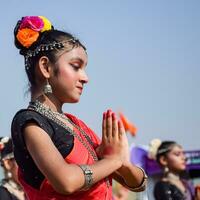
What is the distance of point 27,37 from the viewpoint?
2.50 m

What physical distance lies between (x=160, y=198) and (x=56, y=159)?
4008 mm

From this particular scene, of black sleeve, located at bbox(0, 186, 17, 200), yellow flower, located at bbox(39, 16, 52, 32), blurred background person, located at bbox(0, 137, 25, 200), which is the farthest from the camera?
blurred background person, located at bbox(0, 137, 25, 200)

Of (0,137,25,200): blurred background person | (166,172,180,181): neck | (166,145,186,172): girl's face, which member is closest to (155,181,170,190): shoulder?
(166,172,180,181): neck

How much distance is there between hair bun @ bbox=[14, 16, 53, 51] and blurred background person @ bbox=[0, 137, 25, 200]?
103 inches

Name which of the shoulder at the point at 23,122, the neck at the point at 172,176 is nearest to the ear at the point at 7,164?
the neck at the point at 172,176

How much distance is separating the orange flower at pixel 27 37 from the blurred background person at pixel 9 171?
2.64 metres

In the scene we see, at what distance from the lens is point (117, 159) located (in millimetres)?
2225

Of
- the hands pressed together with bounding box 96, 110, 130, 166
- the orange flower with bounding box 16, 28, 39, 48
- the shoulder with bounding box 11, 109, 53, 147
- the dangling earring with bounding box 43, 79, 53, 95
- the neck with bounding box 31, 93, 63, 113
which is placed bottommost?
the hands pressed together with bounding box 96, 110, 130, 166

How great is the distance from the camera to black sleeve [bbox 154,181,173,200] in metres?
5.86

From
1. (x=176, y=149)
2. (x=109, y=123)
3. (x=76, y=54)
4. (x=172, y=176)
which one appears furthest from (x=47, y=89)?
(x=176, y=149)

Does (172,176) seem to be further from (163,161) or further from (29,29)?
(29,29)

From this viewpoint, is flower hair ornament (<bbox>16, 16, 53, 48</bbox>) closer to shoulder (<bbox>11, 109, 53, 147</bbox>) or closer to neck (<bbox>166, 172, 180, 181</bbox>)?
shoulder (<bbox>11, 109, 53, 147</bbox>)

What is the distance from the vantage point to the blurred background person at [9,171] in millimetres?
5113

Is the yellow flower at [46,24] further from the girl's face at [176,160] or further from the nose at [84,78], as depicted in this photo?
the girl's face at [176,160]
